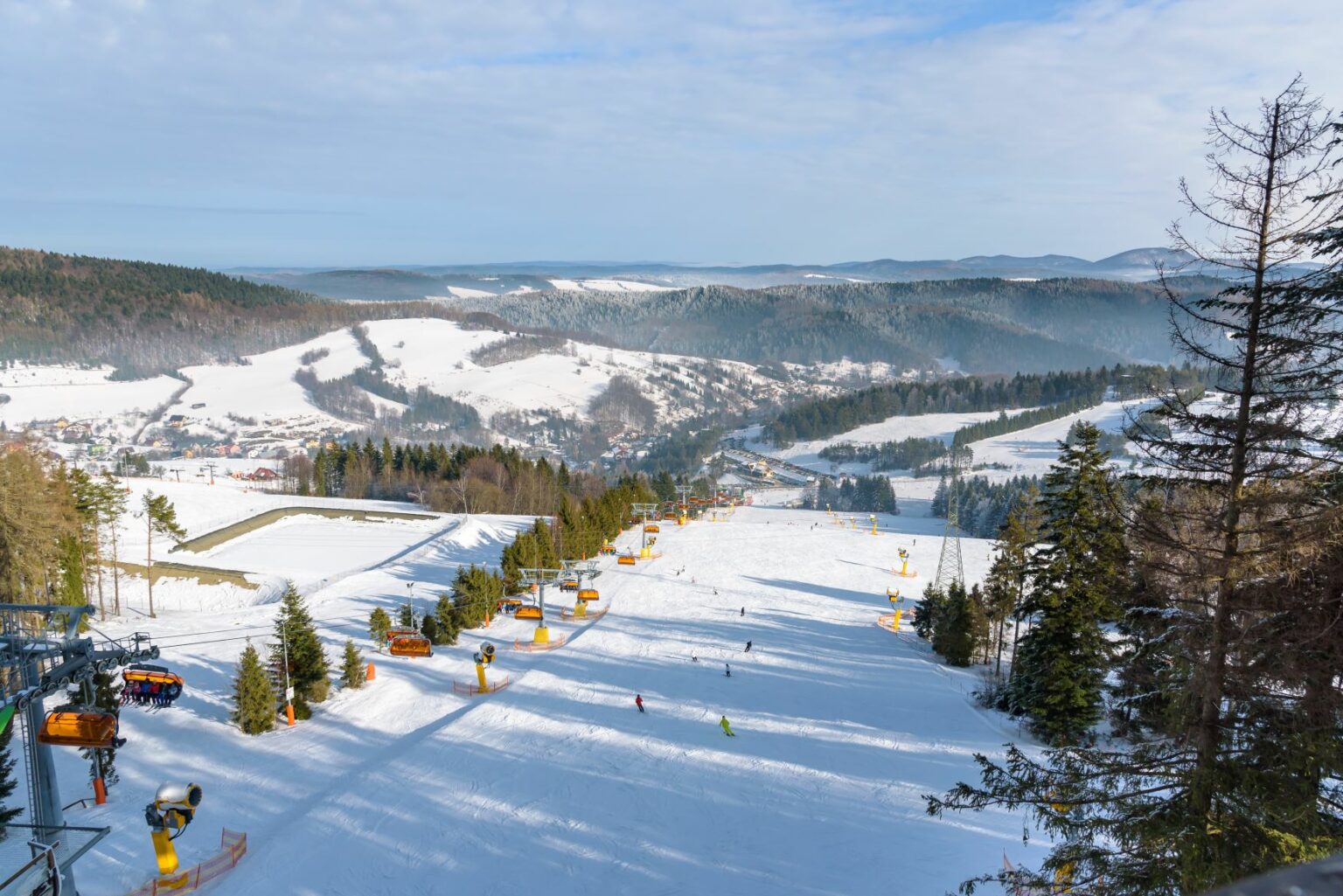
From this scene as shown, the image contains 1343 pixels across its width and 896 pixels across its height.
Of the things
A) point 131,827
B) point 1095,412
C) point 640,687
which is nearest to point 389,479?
point 640,687

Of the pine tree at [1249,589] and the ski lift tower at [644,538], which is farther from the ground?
the pine tree at [1249,589]

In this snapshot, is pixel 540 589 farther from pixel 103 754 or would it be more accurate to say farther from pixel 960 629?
pixel 103 754

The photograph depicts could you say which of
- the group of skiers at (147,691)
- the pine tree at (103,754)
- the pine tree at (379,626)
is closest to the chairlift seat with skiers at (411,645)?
the pine tree at (379,626)

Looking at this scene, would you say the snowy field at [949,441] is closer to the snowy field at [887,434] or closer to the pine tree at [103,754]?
the snowy field at [887,434]

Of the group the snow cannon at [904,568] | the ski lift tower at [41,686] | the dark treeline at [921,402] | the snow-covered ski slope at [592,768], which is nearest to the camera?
the ski lift tower at [41,686]

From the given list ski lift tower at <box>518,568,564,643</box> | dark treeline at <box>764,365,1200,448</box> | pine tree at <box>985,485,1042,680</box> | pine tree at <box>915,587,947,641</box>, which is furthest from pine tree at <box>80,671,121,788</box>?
dark treeline at <box>764,365,1200,448</box>

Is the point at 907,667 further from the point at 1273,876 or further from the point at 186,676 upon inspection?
the point at 1273,876

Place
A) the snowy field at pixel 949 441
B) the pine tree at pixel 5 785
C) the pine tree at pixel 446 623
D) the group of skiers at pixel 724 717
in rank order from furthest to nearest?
the snowy field at pixel 949 441, the pine tree at pixel 446 623, the group of skiers at pixel 724 717, the pine tree at pixel 5 785
